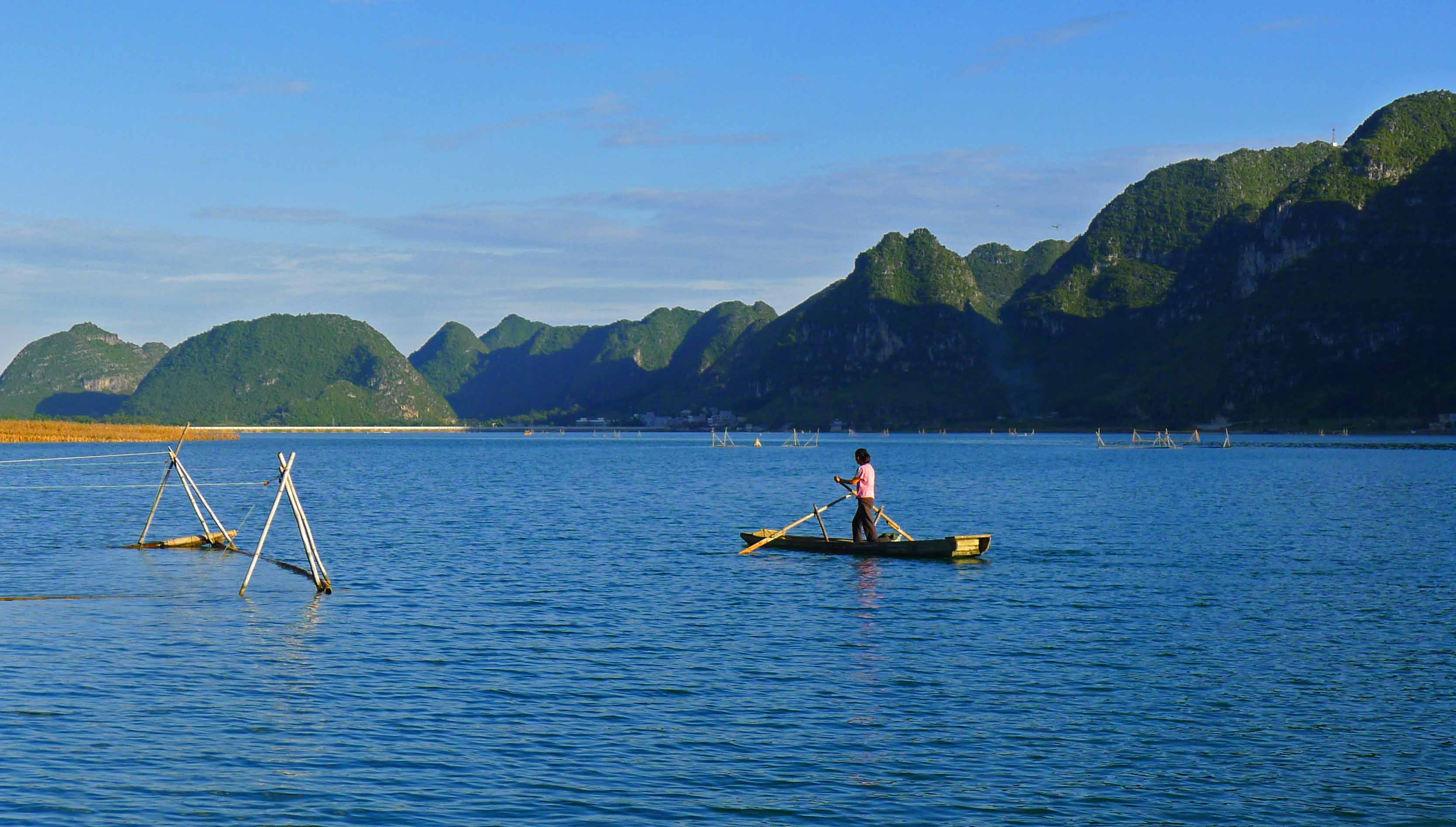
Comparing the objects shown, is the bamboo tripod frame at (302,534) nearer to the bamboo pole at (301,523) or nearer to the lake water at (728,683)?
the bamboo pole at (301,523)

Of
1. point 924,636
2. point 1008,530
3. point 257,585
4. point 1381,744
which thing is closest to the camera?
point 1381,744

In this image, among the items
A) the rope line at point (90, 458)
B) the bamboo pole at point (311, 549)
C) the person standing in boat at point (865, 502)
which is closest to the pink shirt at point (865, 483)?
the person standing in boat at point (865, 502)

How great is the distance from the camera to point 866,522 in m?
46.2

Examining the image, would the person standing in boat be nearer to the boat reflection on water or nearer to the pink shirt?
the pink shirt

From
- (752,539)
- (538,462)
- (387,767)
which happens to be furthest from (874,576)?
(538,462)

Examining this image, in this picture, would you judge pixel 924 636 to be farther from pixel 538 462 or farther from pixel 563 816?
pixel 538 462

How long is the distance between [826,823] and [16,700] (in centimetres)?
1545

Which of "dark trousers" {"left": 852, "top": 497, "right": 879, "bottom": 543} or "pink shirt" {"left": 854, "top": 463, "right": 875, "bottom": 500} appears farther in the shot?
"dark trousers" {"left": 852, "top": 497, "right": 879, "bottom": 543}

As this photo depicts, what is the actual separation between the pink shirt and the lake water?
2728 millimetres

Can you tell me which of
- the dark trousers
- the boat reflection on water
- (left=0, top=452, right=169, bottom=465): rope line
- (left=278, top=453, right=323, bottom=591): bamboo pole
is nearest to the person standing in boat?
the dark trousers

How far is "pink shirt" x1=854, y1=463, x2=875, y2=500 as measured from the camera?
1713 inches

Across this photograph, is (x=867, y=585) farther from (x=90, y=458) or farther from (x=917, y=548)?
(x=90, y=458)

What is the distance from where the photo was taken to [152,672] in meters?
24.9

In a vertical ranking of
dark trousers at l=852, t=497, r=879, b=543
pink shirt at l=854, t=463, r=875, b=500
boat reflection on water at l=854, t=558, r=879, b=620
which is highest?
pink shirt at l=854, t=463, r=875, b=500
